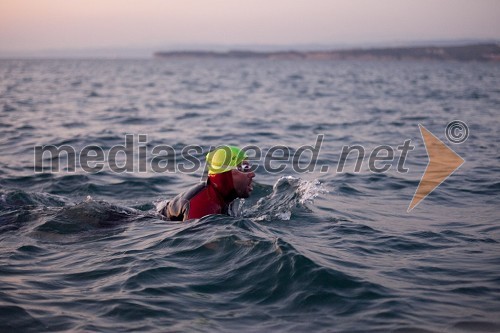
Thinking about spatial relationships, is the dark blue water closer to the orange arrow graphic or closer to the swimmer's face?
the orange arrow graphic

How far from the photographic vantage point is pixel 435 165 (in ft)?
46.0

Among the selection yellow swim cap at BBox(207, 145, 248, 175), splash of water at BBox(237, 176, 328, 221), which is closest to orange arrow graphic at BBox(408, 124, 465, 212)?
splash of water at BBox(237, 176, 328, 221)

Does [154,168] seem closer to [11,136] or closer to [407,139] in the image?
[11,136]

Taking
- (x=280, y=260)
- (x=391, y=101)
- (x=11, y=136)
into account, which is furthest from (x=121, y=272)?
(x=391, y=101)

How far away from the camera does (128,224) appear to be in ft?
28.0

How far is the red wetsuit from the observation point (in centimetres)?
820

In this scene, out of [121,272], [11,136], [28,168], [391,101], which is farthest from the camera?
[391,101]

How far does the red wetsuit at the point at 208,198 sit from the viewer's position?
8.20 meters

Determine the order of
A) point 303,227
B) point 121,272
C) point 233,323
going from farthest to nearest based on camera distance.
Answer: point 303,227
point 121,272
point 233,323

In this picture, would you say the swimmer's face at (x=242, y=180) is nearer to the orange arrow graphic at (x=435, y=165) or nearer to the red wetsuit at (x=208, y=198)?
the red wetsuit at (x=208, y=198)

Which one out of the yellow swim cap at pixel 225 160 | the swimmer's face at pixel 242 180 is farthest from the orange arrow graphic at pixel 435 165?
the yellow swim cap at pixel 225 160

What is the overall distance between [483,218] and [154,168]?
775 centimetres

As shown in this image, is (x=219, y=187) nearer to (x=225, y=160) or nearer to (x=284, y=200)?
(x=225, y=160)

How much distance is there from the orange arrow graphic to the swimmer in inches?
132
